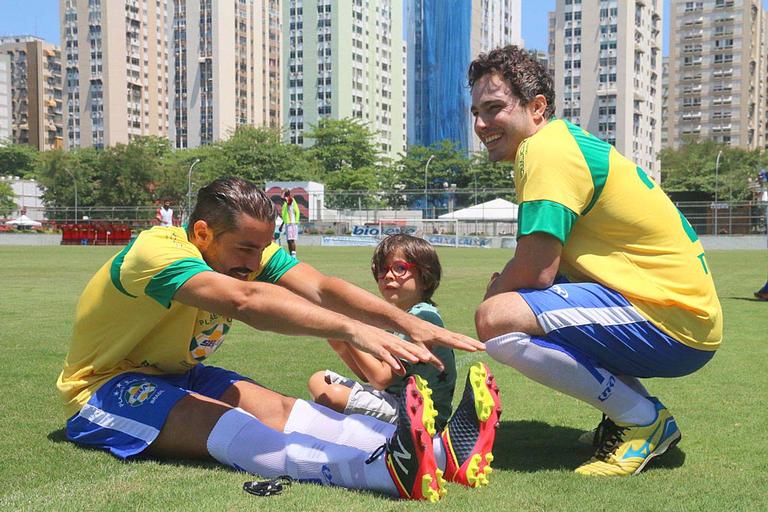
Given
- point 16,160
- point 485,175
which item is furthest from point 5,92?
point 485,175

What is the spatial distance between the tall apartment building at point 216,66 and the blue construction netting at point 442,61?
27.3 metres

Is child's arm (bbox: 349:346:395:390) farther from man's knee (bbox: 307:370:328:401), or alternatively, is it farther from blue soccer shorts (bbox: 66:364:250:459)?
blue soccer shorts (bbox: 66:364:250:459)

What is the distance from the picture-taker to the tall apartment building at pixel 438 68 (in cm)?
9912

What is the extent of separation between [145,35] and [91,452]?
416ft

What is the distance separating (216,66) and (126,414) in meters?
116

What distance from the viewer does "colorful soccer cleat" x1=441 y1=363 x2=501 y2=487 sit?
2.88m

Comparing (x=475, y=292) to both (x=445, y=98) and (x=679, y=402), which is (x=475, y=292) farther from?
(x=445, y=98)

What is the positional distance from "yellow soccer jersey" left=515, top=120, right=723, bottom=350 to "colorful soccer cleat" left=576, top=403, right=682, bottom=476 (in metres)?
0.37

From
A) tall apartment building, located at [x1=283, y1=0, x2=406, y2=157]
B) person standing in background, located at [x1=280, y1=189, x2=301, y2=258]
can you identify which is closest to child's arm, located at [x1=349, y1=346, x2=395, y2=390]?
person standing in background, located at [x1=280, y1=189, x2=301, y2=258]

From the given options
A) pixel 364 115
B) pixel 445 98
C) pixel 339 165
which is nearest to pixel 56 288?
pixel 339 165

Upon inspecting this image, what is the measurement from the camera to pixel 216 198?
3.13m

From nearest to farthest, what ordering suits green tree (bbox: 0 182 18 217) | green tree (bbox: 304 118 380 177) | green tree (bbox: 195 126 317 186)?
green tree (bbox: 0 182 18 217) → green tree (bbox: 195 126 317 186) → green tree (bbox: 304 118 380 177)

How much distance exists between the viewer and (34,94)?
137500mm

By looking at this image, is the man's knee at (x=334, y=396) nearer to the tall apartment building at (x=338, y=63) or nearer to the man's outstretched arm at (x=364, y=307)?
the man's outstretched arm at (x=364, y=307)
